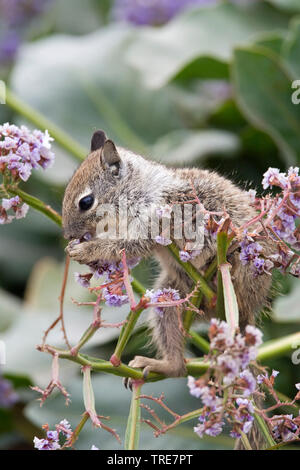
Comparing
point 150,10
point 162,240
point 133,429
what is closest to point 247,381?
point 133,429

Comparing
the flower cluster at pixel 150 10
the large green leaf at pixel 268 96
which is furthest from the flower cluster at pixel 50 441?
the flower cluster at pixel 150 10

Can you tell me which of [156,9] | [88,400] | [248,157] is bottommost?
[88,400]

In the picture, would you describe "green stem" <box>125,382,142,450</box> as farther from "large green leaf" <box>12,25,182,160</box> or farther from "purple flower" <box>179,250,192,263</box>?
"large green leaf" <box>12,25,182,160</box>

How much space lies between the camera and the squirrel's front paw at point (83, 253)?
44.4 inches

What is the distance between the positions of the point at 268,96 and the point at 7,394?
101 cm

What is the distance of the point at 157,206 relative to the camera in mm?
1192

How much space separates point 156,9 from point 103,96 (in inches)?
20.5

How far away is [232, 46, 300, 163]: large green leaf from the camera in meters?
1.76

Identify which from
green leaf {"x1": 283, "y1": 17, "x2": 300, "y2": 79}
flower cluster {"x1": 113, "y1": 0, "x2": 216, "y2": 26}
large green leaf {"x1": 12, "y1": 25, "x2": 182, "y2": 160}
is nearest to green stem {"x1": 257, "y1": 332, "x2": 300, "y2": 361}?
green leaf {"x1": 283, "y1": 17, "x2": 300, "y2": 79}

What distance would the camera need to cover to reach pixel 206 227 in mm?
849

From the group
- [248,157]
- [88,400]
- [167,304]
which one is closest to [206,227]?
[167,304]

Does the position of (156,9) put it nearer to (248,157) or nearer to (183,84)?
(183,84)

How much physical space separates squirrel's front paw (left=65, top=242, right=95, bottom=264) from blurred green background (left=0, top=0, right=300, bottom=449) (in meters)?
0.27

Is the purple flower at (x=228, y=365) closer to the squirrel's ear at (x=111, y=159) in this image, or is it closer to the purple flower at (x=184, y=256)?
the purple flower at (x=184, y=256)
